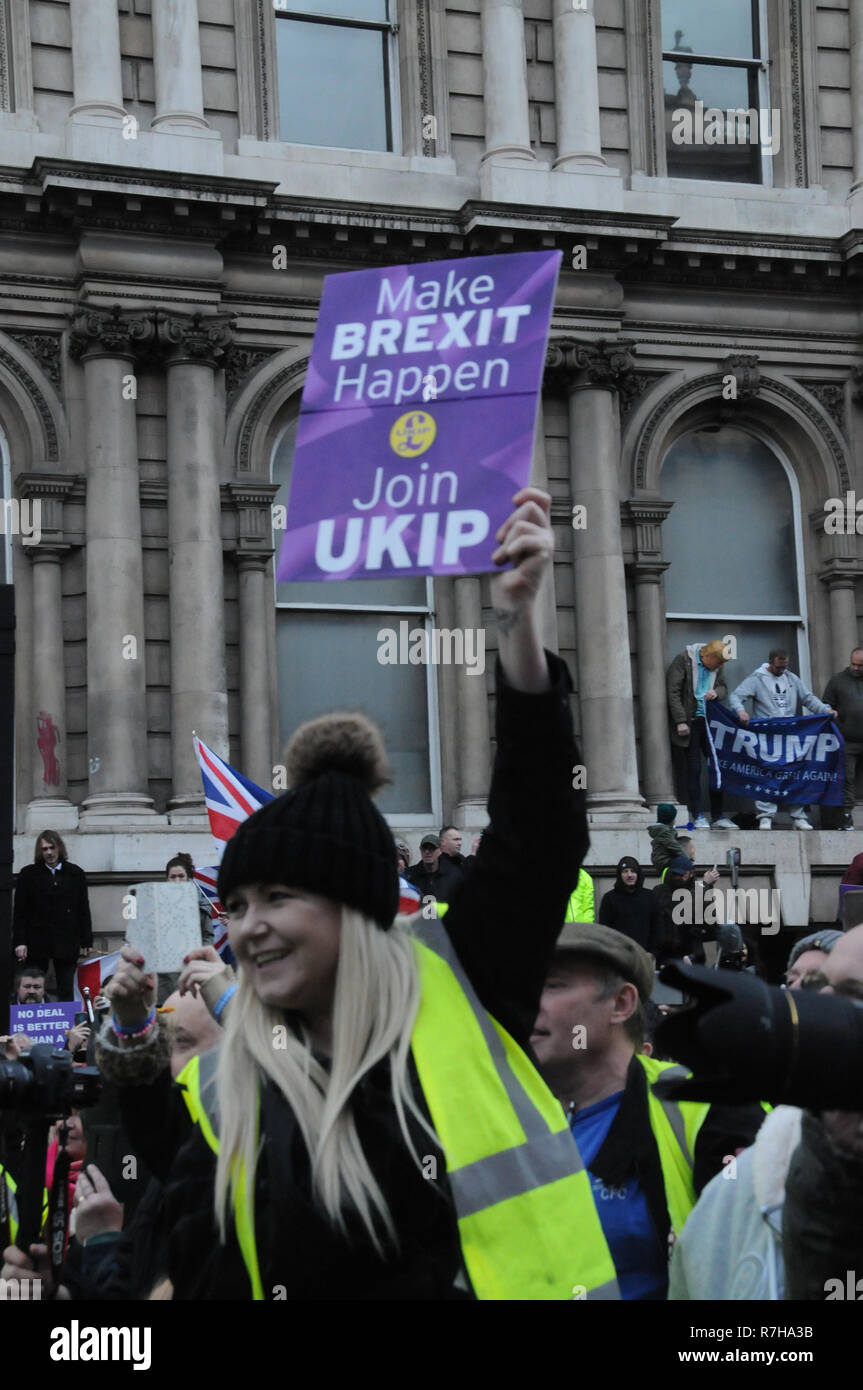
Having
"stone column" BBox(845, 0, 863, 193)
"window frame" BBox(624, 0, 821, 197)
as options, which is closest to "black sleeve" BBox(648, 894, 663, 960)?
"window frame" BBox(624, 0, 821, 197)

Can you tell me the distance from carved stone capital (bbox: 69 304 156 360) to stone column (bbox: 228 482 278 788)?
168 centimetres

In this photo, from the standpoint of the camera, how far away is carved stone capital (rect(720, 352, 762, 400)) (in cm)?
2109

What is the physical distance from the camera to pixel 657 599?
20.6 meters

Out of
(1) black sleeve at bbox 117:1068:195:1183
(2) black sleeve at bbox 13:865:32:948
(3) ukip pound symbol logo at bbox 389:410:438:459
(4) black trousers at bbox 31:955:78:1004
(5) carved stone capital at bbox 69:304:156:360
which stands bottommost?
(4) black trousers at bbox 31:955:78:1004

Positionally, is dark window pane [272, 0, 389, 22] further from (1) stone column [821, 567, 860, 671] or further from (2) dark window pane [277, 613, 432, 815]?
(1) stone column [821, 567, 860, 671]

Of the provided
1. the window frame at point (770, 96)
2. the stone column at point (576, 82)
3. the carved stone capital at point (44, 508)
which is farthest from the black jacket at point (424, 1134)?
the window frame at point (770, 96)

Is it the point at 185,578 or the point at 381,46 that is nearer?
the point at 185,578

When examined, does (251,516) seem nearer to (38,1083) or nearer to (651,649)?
(651,649)

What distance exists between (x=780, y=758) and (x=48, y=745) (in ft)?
22.4

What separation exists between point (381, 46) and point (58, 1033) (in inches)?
498

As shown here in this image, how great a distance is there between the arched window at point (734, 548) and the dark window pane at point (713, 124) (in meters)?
2.86

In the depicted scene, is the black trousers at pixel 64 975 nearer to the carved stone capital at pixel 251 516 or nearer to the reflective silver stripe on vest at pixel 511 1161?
the carved stone capital at pixel 251 516
